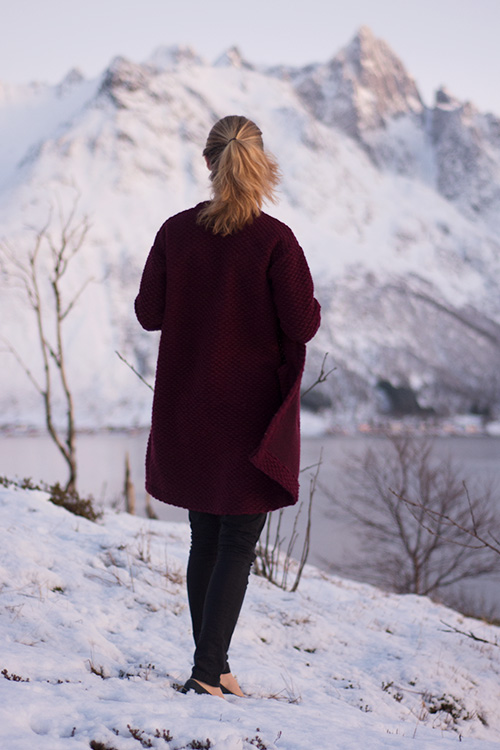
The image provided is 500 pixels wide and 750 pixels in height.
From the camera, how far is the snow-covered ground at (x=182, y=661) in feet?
5.46

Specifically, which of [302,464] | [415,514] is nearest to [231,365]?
[415,514]

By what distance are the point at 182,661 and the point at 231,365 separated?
1317 mm

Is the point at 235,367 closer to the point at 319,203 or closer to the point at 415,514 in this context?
the point at 415,514

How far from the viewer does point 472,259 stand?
148000 mm

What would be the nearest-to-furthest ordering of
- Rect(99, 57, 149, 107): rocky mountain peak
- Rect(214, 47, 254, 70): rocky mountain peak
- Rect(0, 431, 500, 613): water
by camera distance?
1. Rect(0, 431, 500, 613): water
2. Rect(99, 57, 149, 107): rocky mountain peak
3. Rect(214, 47, 254, 70): rocky mountain peak

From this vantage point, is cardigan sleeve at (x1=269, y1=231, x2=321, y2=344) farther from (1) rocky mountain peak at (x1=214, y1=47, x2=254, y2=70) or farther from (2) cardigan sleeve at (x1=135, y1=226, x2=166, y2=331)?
(1) rocky mountain peak at (x1=214, y1=47, x2=254, y2=70)

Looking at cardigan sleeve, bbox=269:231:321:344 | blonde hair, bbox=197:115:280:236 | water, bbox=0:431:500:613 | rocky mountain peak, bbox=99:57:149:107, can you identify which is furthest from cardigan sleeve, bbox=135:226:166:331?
rocky mountain peak, bbox=99:57:149:107

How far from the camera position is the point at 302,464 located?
42.5m

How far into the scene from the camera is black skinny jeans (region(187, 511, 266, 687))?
6.64ft

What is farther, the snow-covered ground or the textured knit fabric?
the textured knit fabric

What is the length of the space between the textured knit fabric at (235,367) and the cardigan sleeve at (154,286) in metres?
0.06

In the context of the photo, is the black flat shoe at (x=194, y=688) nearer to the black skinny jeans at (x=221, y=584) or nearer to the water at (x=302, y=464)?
the black skinny jeans at (x=221, y=584)

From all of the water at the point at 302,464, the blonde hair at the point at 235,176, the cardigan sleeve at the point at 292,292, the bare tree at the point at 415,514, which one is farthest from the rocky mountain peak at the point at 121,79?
the cardigan sleeve at the point at 292,292

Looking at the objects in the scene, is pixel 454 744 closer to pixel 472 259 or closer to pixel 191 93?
pixel 472 259
